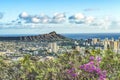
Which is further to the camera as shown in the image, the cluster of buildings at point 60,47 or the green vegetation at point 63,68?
the cluster of buildings at point 60,47

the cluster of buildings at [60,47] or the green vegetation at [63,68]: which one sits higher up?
the green vegetation at [63,68]

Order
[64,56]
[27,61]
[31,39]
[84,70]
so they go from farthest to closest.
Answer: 1. [31,39]
2. [27,61]
3. [64,56]
4. [84,70]

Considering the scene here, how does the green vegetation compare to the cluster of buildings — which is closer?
the green vegetation

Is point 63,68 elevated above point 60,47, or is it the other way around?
point 63,68

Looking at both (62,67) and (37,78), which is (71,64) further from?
(37,78)

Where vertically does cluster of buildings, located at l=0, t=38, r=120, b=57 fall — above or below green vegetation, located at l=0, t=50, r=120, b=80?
below

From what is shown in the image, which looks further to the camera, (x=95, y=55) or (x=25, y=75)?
(x=25, y=75)

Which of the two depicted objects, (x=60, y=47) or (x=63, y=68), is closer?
(x=63, y=68)

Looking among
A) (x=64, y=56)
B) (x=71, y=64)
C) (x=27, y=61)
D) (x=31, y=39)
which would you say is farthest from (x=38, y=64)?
(x=31, y=39)
